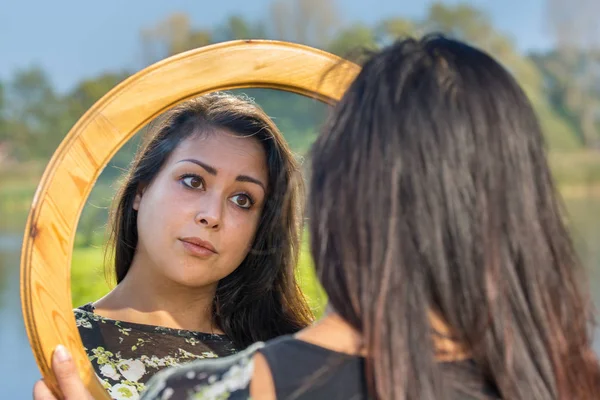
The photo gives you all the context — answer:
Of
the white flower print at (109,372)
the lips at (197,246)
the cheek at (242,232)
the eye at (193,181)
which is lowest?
the white flower print at (109,372)

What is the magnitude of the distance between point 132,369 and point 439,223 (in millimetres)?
600

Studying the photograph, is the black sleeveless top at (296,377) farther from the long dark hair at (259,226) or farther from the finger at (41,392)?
the long dark hair at (259,226)

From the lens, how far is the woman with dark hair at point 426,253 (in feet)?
2.04

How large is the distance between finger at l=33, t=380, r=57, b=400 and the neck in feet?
0.65

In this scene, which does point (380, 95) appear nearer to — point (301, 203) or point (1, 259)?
point (301, 203)

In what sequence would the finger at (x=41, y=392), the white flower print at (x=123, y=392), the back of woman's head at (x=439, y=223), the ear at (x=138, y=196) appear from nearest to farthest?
the back of woman's head at (x=439, y=223) < the finger at (x=41, y=392) < the white flower print at (x=123, y=392) < the ear at (x=138, y=196)

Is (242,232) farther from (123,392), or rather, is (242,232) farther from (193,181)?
(123,392)

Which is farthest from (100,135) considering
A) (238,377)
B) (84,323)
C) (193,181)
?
(238,377)

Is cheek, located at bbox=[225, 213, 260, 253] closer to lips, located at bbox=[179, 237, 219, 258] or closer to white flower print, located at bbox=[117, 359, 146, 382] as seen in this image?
lips, located at bbox=[179, 237, 219, 258]

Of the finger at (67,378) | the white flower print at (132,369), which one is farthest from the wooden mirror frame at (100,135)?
the white flower print at (132,369)

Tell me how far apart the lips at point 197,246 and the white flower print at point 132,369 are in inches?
6.6

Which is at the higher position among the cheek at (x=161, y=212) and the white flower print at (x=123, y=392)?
the cheek at (x=161, y=212)

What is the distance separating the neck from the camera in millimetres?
1126

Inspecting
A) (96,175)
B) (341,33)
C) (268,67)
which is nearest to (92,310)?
(96,175)
